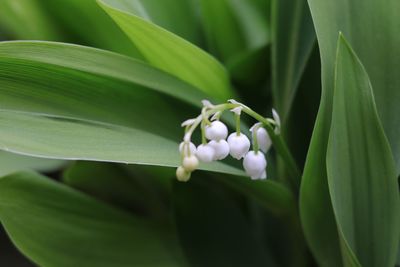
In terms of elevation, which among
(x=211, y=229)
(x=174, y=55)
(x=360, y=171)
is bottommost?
(x=211, y=229)

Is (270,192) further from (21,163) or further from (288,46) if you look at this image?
(21,163)

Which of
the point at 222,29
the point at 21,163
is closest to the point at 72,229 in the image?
the point at 21,163

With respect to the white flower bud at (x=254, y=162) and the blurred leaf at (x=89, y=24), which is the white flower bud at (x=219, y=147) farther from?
the blurred leaf at (x=89, y=24)

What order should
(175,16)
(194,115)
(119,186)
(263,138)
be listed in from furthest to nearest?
(119,186)
(175,16)
(194,115)
(263,138)

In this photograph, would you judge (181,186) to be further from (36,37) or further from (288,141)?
(36,37)

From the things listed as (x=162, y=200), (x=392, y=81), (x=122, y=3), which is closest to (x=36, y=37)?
(x=122, y=3)

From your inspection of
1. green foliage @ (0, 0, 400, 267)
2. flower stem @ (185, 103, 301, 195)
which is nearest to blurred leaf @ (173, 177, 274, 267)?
green foliage @ (0, 0, 400, 267)

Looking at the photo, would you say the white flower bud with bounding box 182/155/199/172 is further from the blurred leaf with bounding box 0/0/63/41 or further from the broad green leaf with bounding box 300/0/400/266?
the blurred leaf with bounding box 0/0/63/41
